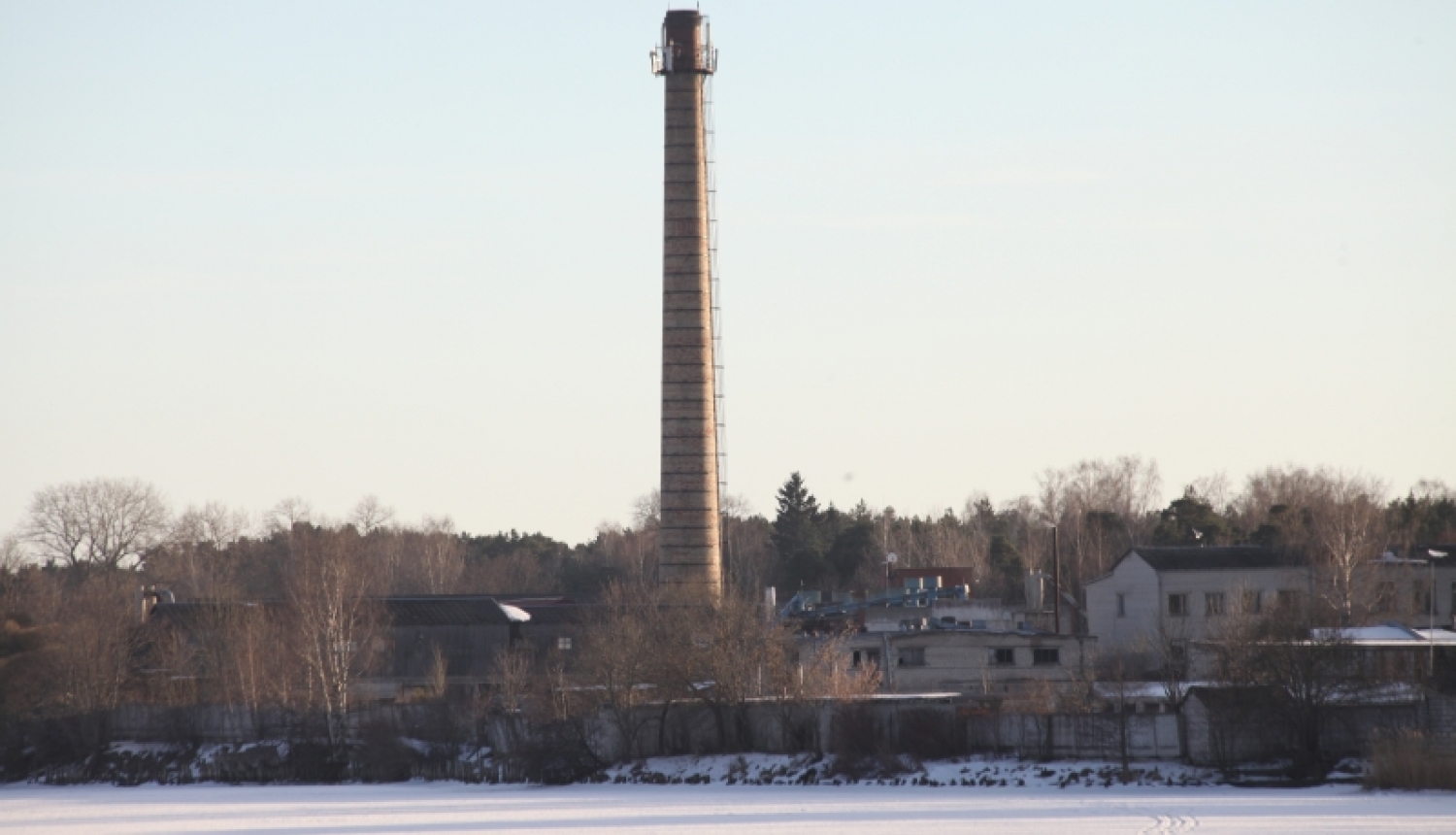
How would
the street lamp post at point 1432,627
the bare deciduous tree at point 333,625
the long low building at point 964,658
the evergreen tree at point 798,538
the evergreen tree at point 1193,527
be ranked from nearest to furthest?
the street lamp post at point 1432,627 < the bare deciduous tree at point 333,625 < the long low building at point 964,658 < the evergreen tree at point 1193,527 < the evergreen tree at point 798,538

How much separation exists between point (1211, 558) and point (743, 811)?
78.5 feet

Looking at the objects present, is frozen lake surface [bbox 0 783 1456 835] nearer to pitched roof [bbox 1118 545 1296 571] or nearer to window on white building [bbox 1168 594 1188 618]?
window on white building [bbox 1168 594 1188 618]

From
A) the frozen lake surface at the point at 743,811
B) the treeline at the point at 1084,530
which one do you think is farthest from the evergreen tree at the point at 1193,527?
the frozen lake surface at the point at 743,811

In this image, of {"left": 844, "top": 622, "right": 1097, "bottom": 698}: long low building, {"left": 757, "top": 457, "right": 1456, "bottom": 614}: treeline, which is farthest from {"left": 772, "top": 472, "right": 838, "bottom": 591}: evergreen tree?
{"left": 844, "top": 622, "right": 1097, "bottom": 698}: long low building

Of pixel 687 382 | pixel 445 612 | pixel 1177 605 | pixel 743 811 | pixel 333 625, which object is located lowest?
pixel 743 811

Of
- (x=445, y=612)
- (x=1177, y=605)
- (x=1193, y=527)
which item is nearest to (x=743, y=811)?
(x=1177, y=605)

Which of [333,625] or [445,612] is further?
[445,612]

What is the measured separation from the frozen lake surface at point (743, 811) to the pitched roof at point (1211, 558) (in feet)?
58.3

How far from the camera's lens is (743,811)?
35312 millimetres

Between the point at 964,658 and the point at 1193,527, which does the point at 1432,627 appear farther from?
the point at 1193,527

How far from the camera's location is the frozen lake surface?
31.5 metres

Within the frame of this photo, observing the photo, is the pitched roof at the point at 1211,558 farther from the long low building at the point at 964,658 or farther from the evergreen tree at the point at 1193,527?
the evergreen tree at the point at 1193,527

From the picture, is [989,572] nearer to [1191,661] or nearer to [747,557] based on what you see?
[747,557]

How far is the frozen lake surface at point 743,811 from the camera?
103 feet
